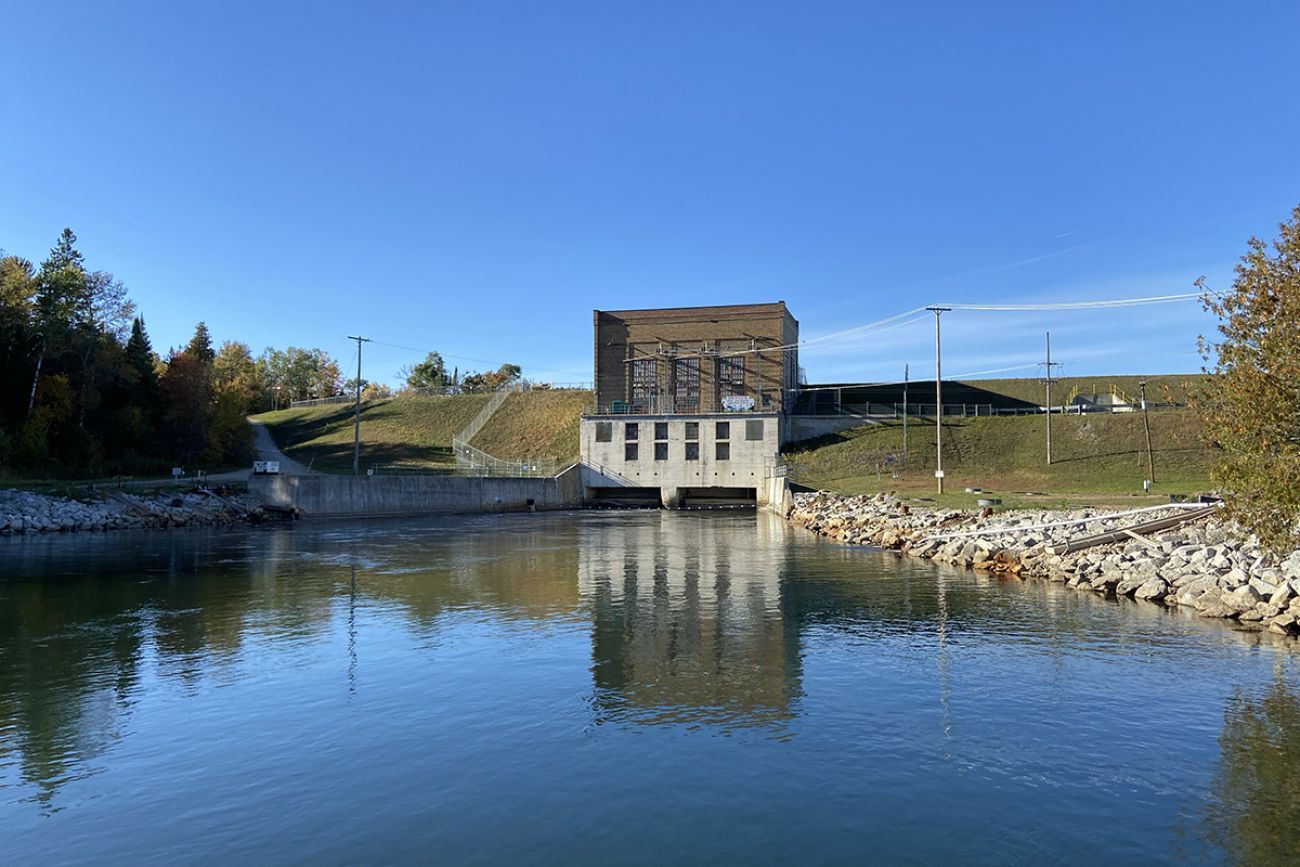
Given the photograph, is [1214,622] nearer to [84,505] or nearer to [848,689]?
[848,689]

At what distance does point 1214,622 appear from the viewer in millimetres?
21594

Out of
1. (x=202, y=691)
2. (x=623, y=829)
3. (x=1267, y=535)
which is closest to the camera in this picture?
(x=623, y=829)

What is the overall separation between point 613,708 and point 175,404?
7815 centimetres

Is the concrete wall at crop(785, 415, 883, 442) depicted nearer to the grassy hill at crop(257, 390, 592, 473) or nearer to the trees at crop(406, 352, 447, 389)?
the grassy hill at crop(257, 390, 592, 473)

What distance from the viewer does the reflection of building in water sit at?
14875 mm

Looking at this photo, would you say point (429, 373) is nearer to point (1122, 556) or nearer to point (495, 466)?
point (495, 466)

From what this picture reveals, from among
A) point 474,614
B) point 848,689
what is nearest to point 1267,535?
point 848,689

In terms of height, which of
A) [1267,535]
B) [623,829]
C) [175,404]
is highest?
[175,404]

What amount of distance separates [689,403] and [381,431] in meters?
40.9

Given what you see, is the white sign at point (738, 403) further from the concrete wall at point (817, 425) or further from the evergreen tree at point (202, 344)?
the evergreen tree at point (202, 344)

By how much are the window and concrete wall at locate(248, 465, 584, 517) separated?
716 inches

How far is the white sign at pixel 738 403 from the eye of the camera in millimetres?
87250

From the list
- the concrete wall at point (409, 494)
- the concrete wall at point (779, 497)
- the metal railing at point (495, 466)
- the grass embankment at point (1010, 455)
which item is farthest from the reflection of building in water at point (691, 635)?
the metal railing at point (495, 466)

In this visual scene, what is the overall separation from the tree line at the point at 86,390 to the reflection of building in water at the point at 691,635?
49285 mm
